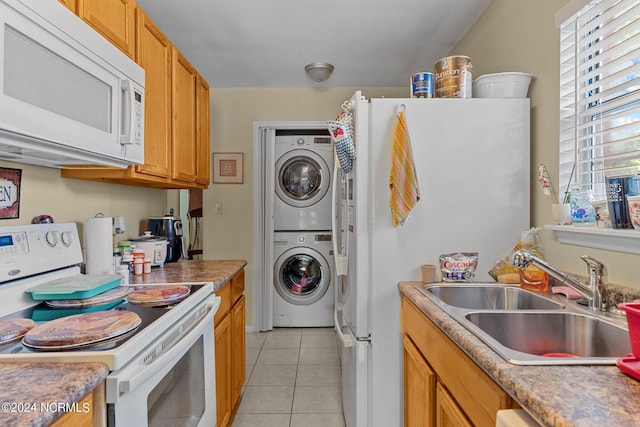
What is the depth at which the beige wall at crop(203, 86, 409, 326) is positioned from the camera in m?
3.67

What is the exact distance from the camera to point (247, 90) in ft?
12.0

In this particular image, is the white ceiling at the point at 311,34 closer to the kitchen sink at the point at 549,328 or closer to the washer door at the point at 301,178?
the washer door at the point at 301,178

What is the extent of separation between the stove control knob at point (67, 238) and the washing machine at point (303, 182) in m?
2.36

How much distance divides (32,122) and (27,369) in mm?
610

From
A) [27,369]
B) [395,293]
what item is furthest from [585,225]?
[27,369]

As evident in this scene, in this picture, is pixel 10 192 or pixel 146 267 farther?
pixel 146 267

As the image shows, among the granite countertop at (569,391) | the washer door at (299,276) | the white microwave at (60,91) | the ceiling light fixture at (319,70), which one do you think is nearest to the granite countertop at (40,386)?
the white microwave at (60,91)

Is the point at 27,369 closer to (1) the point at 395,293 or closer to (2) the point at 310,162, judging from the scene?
(1) the point at 395,293

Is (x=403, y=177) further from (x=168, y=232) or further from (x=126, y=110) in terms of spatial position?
(x=168, y=232)

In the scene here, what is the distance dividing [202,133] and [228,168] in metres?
1.06

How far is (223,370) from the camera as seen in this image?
187 centimetres

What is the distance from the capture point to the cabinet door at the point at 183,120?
6.94 feet

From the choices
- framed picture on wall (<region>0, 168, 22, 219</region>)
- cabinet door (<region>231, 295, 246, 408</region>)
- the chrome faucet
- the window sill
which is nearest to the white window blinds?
the window sill

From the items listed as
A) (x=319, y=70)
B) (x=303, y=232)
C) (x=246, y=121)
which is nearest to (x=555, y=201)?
(x=319, y=70)
